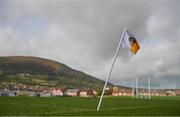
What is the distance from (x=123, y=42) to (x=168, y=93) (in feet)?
489

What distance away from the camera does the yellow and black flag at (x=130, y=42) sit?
25781mm

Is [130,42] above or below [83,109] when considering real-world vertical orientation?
above

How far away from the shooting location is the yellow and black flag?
25.8 metres

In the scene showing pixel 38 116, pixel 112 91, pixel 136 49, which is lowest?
pixel 38 116

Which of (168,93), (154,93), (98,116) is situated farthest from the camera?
(154,93)

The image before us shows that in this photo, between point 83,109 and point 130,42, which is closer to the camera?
point 130,42

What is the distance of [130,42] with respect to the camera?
25938 mm

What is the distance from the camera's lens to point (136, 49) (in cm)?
2575

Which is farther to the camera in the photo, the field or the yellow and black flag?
the yellow and black flag

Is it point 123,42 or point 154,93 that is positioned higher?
point 154,93

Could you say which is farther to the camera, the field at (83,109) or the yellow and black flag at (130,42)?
the yellow and black flag at (130,42)

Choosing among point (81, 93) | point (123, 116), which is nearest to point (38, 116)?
point (123, 116)

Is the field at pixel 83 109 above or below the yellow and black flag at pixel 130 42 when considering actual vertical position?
below

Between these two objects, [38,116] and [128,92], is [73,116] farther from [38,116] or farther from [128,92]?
[128,92]
